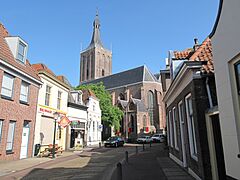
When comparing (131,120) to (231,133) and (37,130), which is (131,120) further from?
(231,133)

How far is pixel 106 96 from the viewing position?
40.6m

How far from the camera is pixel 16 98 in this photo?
1438 centimetres

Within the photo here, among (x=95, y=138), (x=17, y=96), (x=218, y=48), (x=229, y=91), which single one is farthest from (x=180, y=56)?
(x=95, y=138)

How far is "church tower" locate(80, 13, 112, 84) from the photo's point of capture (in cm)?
8169

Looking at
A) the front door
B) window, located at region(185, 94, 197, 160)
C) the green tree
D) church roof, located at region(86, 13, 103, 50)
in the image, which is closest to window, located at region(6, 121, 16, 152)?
the front door

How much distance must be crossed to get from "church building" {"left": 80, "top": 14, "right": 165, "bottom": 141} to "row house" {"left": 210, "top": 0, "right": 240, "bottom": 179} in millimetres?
41979

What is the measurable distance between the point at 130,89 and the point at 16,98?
166ft

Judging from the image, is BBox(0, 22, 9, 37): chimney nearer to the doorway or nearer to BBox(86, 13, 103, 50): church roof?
the doorway

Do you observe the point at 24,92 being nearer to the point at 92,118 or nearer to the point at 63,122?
the point at 63,122

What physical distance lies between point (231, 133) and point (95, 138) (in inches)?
1166

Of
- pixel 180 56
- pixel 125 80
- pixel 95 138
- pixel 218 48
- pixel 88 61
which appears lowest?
pixel 95 138

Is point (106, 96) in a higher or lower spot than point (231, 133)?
higher

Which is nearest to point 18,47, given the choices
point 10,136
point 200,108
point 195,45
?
point 10,136

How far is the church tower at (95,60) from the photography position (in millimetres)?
81688
